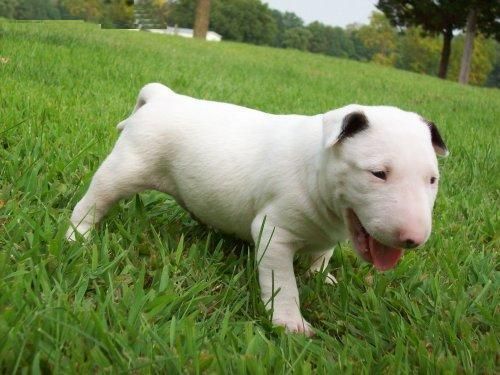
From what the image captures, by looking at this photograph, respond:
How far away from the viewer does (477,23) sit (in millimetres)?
30812

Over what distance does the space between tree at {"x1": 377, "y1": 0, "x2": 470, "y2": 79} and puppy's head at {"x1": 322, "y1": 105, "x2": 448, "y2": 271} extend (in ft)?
97.6

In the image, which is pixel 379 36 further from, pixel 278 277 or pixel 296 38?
pixel 278 277

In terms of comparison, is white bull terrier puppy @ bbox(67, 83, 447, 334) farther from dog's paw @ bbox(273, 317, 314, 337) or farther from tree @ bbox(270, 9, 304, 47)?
tree @ bbox(270, 9, 304, 47)

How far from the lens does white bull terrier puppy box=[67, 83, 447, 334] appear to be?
200cm

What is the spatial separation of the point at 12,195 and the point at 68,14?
7.92 ft

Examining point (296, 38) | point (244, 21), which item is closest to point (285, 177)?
point (244, 21)

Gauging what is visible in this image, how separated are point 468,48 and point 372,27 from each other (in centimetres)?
3495

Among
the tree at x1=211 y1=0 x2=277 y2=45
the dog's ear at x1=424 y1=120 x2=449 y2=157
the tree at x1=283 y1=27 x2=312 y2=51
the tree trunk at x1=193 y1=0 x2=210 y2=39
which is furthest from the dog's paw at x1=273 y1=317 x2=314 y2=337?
the tree at x1=283 y1=27 x2=312 y2=51

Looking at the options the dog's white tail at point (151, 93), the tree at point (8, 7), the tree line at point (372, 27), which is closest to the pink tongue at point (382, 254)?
the dog's white tail at point (151, 93)

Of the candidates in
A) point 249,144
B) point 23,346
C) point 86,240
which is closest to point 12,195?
point 86,240

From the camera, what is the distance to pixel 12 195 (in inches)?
110

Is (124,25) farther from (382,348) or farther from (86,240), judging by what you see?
(382,348)

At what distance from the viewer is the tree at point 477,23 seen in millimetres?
27953

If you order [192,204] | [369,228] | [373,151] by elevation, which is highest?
[373,151]
